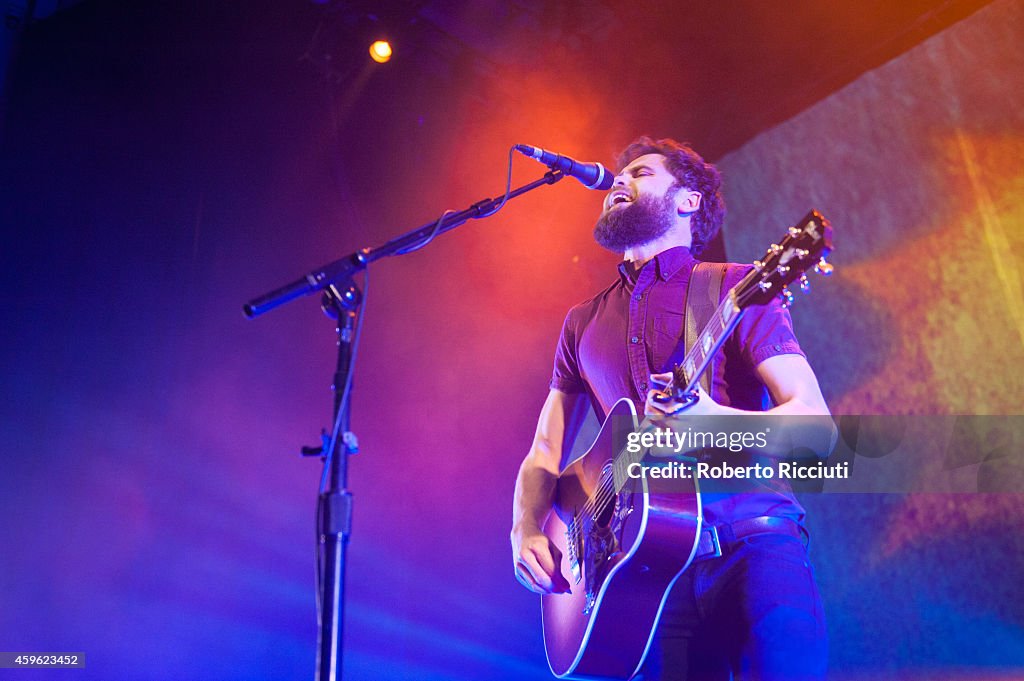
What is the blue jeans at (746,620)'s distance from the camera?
1.53m

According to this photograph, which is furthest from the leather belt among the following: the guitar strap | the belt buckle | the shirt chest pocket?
the shirt chest pocket

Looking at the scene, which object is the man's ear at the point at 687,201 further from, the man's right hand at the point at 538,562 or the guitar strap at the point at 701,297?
the man's right hand at the point at 538,562

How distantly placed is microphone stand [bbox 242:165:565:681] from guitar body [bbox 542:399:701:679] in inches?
25.0

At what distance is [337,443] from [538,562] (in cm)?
76

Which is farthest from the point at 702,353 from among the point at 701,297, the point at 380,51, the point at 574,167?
the point at 380,51

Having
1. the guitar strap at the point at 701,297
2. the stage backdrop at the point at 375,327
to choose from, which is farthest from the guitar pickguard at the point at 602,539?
the stage backdrop at the point at 375,327

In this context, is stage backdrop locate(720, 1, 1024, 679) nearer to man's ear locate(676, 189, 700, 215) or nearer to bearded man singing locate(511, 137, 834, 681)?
bearded man singing locate(511, 137, 834, 681)

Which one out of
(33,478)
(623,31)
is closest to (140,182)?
(33,478)

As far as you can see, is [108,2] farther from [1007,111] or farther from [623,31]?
[1007,111]

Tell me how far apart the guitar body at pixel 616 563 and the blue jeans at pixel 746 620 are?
73 millimetres

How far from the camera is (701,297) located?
81.4 inches

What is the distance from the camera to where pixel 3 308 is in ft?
11.1

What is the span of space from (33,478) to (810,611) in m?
3.17

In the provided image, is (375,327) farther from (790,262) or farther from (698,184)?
(790,262)
